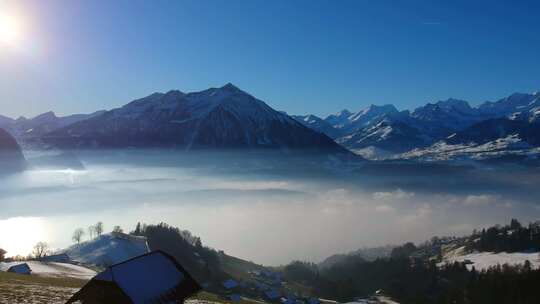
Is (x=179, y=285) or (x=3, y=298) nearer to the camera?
(x=179, y=285)

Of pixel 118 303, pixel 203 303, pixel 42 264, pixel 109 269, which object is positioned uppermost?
pixel 109 269

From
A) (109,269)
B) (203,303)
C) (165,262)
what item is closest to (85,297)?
(109,269)

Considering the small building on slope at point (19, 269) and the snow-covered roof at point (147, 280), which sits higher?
the snow-covered roof at point (147, 280)

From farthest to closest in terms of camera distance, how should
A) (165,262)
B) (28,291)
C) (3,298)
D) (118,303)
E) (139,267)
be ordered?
(28,291)
(3,298)
(165,262)
(139,267)
(118,303)

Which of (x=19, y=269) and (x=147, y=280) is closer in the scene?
(x=147, y=280)

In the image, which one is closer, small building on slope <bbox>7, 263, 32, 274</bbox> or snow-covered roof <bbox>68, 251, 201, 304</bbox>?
snow-covered roof <bbox>68, 251, 201, 304</bbox>

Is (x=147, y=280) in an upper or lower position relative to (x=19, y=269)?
A: upper

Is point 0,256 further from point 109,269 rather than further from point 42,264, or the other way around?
point 109,269

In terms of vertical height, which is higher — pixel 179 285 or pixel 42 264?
pixel 179 285

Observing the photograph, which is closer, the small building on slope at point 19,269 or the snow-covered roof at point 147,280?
the snow-covered roof at point 147,280

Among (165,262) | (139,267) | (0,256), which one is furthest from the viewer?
(0,256)

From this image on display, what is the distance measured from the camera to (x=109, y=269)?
99.1 ft

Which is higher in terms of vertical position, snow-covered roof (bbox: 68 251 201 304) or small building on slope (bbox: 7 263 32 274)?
snow-covered roof (bbox: 68 251 201 304)

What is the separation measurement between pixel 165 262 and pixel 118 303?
16.9 feet
